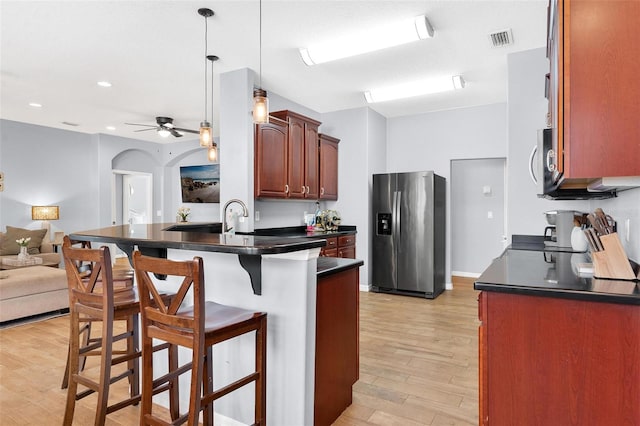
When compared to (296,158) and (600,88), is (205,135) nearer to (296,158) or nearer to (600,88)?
(296,158)

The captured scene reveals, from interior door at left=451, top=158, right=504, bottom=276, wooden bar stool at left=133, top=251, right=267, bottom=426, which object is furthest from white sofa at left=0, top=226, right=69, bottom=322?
interior door at left=451, top=158, right=504, bottom=276

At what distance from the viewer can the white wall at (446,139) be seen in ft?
17.9

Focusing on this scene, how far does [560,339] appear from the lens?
1.43 meters

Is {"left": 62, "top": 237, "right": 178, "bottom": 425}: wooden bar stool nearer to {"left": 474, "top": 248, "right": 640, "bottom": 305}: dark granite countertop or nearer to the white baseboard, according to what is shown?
{"left": 474, "top": 248, "right": 640, "bottom": 305}: dark granite countertop

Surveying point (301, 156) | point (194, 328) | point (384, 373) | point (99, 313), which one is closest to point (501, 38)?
point (301, 156)

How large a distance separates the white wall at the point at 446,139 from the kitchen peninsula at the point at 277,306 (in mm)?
4270

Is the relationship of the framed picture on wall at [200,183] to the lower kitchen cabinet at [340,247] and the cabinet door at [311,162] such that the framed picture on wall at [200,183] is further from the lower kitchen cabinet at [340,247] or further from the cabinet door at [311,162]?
the lower kitchen cabinet at [340,247]

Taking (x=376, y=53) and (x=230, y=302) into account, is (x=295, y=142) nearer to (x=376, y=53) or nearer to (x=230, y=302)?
(x=376, y=53)

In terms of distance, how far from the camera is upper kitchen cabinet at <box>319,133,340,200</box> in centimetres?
539

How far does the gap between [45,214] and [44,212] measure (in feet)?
0.13

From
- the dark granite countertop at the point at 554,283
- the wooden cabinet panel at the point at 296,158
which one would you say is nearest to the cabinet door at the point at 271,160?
the wooden cabinet panel at the point at 296,158

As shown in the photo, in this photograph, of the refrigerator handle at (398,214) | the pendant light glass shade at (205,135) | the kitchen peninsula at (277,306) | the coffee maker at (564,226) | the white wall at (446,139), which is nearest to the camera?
the kitchen peninsula at (277,306)

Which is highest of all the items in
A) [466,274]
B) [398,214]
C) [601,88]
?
[601,88]

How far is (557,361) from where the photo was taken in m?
1.44
